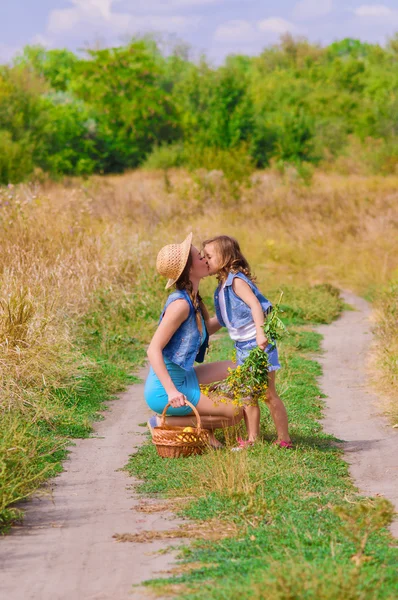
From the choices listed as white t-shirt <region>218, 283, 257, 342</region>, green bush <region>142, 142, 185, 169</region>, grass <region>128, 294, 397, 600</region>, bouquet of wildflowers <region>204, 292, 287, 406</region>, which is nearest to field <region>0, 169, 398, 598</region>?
grass <region>128, 294, 397, 600</region>

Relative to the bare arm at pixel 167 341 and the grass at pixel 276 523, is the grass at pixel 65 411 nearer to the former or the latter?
the grass at pixel 276 523

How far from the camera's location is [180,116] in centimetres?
4469

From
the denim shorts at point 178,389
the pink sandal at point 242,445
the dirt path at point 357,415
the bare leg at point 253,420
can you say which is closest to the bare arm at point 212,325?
the denim shorts at point 178,389

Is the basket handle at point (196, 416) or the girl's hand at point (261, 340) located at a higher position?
the girl's hand at point (261, 340)

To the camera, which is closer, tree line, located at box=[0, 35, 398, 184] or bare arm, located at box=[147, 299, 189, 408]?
bare arm, located at box=[147, 299, 189, 408]

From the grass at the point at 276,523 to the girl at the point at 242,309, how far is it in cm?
16

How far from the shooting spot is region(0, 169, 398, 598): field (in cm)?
381

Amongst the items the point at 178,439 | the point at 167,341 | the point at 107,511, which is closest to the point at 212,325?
the point at 167,341

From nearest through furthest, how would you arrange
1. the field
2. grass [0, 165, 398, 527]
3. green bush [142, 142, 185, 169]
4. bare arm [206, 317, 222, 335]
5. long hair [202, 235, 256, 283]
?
the field, long hair [202, 235, 256, 283], bare arm [206, 317, 222, 335], grass [0, 165, 398, 527], green bush [142, 142, 185, 169]

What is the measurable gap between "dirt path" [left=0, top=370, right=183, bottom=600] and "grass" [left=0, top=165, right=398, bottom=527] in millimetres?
169

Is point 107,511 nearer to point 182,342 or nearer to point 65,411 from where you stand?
point 182,342

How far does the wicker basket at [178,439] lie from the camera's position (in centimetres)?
524

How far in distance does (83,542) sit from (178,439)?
1.35 m

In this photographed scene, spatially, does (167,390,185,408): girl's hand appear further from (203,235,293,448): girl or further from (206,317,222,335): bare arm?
(206,317,222,335): bare arm
